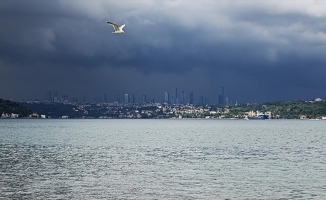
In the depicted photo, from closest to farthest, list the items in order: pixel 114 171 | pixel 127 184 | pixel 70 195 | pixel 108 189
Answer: pixel 70 195 < pixel 108 189 < pixel 127 184 < pixel 114 171

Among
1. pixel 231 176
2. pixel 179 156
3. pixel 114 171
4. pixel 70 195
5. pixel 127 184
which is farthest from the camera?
pixel 179 156

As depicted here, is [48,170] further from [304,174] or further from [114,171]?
[304,174]

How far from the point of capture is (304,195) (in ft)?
121

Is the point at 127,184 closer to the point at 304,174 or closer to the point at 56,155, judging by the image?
the point at 304,174

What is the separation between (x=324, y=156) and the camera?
6938 centimetres

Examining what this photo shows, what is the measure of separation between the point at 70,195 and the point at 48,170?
600 inches

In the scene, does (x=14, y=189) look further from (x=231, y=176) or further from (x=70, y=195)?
(x=231, y=176)

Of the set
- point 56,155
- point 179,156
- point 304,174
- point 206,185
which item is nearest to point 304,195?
point 206,185

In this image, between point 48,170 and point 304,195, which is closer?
point 304,195

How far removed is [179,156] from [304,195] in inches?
1302

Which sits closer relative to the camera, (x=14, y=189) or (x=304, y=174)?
(x=14, y=189)

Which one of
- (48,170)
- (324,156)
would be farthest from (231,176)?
(324,156)

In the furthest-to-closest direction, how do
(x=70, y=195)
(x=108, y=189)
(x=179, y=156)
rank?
(x=179, y=156), (x=108, y=189), (x=70, y=195)

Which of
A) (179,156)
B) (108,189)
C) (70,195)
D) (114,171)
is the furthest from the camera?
(179,156)
